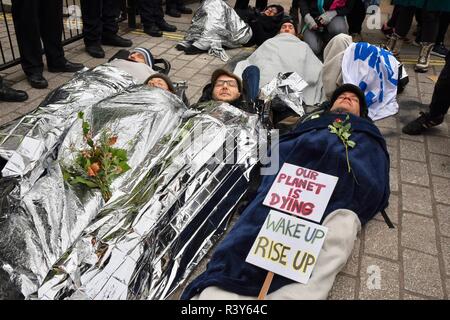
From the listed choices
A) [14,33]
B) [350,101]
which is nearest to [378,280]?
[350,101]

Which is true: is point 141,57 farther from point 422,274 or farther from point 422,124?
point 422,274

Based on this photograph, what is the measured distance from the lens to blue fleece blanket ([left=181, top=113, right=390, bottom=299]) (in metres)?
1.88

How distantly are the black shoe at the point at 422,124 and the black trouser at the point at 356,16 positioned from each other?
2.56 metres

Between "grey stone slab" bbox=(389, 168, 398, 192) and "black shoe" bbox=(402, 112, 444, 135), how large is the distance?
2.24ft

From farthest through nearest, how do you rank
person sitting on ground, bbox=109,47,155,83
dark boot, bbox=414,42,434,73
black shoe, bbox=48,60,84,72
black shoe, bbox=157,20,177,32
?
black shoe, bbox=157,20,177,32 < dark boot, bbox=414,42,434,73 < black shoe, bbox=48,60,84,72 < person sitting on ground, bbox=109,47,155,83

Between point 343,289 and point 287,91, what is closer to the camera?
point 343,289

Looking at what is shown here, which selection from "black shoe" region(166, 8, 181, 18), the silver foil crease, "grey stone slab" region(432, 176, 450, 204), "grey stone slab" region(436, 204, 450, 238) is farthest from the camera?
"black shoe" region(166, 8, 181, 18)

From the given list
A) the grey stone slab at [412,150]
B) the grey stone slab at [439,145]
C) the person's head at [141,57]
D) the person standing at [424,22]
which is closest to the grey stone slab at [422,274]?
the grey stone slab at [412,150]

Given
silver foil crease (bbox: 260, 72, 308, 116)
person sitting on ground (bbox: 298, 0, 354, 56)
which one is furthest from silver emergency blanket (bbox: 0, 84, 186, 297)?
person sitting on ground (bbox: 298, 0, 354, 56)

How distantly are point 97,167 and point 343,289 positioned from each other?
144 cm

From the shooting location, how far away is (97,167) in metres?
2.16

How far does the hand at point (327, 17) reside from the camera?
16.4 feet

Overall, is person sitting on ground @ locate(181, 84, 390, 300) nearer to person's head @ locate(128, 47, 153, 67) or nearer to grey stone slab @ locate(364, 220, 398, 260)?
grey stone slab @ locate(364, 220, 398, 260)
